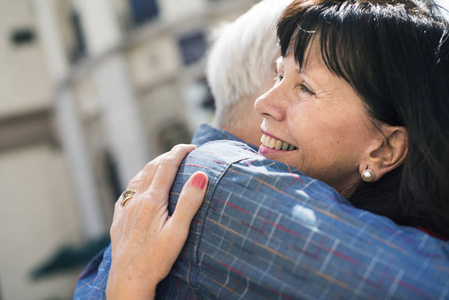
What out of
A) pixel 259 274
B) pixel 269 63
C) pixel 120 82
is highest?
pixel 269 63

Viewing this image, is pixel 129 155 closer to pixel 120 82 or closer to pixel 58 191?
pixel 120 82

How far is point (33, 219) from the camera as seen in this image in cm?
1218

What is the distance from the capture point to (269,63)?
2.05m

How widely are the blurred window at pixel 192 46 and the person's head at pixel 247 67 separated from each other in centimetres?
756

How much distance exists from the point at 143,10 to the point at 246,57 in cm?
903

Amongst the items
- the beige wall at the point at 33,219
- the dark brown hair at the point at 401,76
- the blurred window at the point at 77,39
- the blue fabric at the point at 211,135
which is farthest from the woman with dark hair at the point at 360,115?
the blurred window at the point at 77,39

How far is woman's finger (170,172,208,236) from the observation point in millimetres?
1305

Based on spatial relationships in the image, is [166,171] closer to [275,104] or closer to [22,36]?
[275,104]

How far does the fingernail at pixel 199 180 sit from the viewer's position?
1.31m

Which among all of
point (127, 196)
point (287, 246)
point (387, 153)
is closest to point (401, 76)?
point (387, 153)

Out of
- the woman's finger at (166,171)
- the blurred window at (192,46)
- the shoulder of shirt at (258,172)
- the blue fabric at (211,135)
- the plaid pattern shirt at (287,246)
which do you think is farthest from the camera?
the blurred window at (192,46)

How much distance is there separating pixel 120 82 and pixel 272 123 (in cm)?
953

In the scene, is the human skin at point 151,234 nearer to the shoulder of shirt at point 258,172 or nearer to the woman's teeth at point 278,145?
the shoulder of shirt at point 258,172

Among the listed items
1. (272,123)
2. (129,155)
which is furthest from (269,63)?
A: (129,155)
